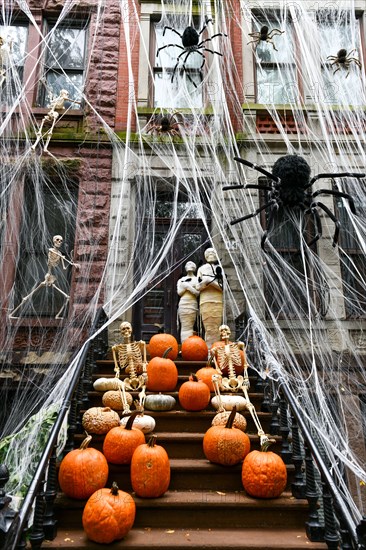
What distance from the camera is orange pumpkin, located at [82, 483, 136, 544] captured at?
3086mm

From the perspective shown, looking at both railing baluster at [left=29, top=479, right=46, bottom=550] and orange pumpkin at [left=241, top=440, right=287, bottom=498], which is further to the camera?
orange pumpkin at [left=241, top=440, right=287, bottom=498]

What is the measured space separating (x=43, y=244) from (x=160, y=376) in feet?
11.6

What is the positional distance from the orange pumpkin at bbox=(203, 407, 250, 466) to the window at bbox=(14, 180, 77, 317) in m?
3.86

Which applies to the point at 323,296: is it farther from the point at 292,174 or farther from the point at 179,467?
the point at 179,467

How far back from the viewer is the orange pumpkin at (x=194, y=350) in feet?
19.9

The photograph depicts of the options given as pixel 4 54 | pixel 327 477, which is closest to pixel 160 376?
pixel 327 477

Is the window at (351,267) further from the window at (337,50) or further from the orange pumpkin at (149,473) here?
the orange pumpkin at (149,473)

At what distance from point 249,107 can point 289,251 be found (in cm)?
315

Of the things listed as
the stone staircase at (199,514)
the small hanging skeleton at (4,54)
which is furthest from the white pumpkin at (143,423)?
the small hanging skeleton at (4,54)

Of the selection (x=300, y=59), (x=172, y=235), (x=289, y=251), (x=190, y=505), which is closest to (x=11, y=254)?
(x=172, y=235)

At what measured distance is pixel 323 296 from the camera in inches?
273

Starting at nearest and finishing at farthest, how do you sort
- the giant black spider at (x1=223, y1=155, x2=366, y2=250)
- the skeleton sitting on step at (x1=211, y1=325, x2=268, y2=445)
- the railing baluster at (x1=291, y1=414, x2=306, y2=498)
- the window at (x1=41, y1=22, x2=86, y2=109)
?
the railing baluster at (x1=291, y1=414, x2=306, y2=498), the skeleton sitting on step at (x1=211, y1=325, x2=268, y2=445), the giant black spider at (x1=223, y1=155, x2=366, y2=250), the window at (x1=41, y1=22, x2=86, y2=109)

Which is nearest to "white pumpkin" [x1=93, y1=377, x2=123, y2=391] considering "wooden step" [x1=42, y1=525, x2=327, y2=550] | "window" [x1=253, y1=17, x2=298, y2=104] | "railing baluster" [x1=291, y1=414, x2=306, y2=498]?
"wooden step" [x1=42, y1=525, x2=327, y2=550]

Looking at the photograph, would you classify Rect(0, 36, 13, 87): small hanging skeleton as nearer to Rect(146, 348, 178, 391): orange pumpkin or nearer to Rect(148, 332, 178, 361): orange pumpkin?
Rect(148, 332, 178, 361): orange pumpkin
